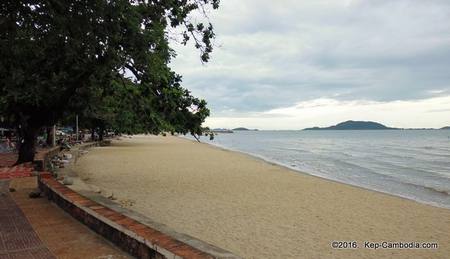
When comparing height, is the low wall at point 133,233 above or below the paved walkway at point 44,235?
above

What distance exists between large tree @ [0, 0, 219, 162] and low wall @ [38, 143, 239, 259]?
2.70 metres

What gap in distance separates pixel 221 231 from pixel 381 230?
3637mm

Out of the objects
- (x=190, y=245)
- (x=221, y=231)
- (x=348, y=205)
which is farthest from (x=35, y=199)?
(x=348, y=205)

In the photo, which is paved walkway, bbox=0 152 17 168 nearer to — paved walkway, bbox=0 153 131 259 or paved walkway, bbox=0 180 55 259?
paved walkway, bbox=0 153 131 259

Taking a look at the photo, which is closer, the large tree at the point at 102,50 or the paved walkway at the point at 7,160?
the large tree at the point at 102,50

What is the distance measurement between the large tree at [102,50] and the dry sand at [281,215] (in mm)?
2481

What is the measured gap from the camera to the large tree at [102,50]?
6680 millimetres

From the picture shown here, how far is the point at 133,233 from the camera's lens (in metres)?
4.34

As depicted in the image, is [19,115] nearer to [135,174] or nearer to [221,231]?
[135,174]

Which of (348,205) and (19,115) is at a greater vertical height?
(19,115)

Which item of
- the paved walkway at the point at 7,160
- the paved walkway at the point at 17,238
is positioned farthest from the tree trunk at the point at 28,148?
the paved walkway at the point at 17,238

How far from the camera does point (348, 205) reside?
1214 centimetres

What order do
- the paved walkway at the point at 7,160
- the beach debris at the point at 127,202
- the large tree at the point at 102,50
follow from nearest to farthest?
the large tree at the point at 102,50 < the beach debris at the point at 127,202 < the paved walkway at the point at 7,160

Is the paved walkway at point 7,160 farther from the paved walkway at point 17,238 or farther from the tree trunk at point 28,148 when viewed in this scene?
the paved walkway at point 17,238
